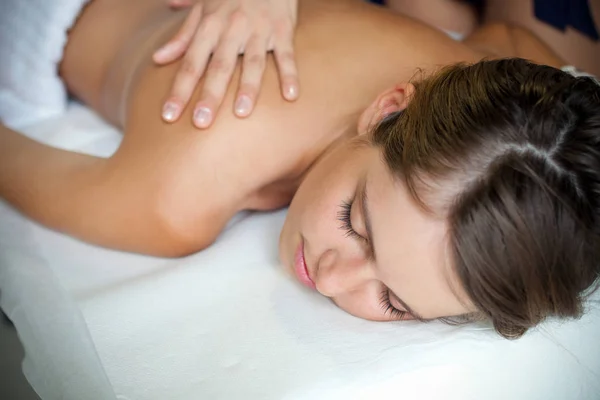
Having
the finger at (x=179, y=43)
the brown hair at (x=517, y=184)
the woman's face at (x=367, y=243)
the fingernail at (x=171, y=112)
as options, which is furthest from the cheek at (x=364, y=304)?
the finger at (x=179, y=43)

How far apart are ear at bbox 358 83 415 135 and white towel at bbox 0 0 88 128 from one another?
60 cm

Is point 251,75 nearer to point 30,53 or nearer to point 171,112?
point 171,112

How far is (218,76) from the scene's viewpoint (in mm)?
931

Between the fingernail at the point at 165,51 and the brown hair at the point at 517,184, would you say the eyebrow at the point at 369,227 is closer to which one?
the brown hair at the point at 517,184

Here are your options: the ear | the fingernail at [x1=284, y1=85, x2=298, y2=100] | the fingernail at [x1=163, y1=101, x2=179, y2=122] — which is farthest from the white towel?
the ear

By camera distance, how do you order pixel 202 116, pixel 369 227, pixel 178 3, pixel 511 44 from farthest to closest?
1. pixel 511 44
2. pixel 178 3
3. pixel 202 116
4. pixel 369 227

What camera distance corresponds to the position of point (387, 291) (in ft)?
2.69

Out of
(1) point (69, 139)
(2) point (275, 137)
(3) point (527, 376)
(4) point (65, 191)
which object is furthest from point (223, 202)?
(3) point (527, 376)

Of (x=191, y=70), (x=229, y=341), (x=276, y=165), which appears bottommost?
(x=229, y=341)

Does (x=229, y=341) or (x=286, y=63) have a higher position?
(x=286, y=63)

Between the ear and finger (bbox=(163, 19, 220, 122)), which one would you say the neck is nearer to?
the ear

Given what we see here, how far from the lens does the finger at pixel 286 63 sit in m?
0.94

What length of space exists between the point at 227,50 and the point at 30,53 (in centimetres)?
44

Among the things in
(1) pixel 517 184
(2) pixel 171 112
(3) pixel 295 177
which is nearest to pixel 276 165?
(3) pixel 295 177
